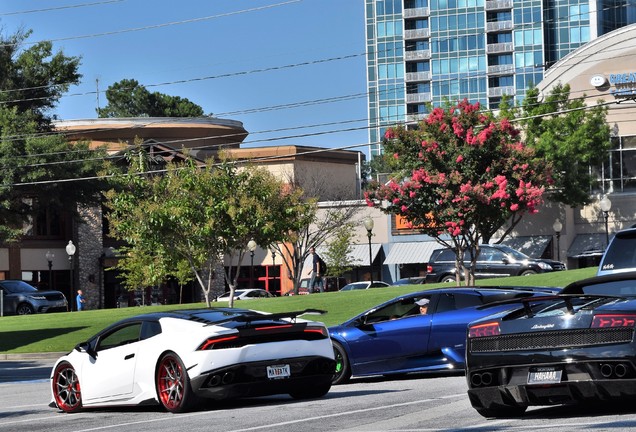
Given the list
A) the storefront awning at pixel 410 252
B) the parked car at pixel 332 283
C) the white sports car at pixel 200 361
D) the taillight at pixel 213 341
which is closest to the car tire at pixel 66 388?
the white sports car at pixel 200 361

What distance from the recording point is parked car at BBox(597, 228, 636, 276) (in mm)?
17594

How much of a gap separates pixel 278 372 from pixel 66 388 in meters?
3.08

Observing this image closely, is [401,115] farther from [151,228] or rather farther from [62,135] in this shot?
[151,228]

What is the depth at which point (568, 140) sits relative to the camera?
6394 centimetres

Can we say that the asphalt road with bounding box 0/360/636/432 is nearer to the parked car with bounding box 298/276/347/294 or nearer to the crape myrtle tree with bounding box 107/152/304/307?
the crape myrtle tree with bounding box 107/152/304/307

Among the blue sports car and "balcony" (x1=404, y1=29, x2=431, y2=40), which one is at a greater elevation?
"balcony" (x1=404, y1=29, x2=431, y2=40)

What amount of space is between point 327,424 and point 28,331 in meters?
28.1

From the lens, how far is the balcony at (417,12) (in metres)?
125

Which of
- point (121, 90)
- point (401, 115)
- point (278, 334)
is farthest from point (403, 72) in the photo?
point (278, 334)

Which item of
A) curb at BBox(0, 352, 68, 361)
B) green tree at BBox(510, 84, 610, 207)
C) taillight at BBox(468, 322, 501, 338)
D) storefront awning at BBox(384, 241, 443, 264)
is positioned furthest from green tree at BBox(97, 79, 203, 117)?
taillight at BBox(468, 322, 501, 338)

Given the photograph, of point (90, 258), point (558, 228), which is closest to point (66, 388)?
point (558, 228)

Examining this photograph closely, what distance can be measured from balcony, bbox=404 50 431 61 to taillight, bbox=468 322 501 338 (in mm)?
116735

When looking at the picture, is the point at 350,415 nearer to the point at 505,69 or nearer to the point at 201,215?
the point at 201,215

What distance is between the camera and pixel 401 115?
130125 millimetres
